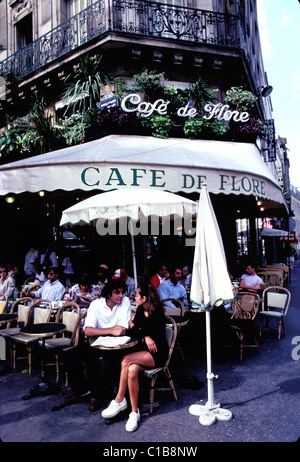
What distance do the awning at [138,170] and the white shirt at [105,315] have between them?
2.41 metres

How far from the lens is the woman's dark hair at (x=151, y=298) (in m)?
4.04

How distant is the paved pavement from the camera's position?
312cm

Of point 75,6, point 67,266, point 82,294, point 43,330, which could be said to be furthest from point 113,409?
point 75,6

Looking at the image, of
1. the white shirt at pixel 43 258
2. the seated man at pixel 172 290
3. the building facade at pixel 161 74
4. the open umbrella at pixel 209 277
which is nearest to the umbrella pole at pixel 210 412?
the open umbrella at pixel 209 277

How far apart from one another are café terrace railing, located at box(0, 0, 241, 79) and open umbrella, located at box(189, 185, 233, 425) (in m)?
7.98

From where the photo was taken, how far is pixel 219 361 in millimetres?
5078

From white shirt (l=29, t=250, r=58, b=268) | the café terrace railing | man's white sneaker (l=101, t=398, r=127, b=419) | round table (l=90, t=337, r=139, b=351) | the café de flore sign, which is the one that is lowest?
man's white sneaker (l=101, t=398, r=127, b=419)

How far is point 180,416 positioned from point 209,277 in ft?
5.15

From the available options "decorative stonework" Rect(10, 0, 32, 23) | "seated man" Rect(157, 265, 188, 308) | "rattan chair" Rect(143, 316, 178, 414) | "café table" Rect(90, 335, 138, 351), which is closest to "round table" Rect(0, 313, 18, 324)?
"café table" Rect(90, 335, 138, 351)

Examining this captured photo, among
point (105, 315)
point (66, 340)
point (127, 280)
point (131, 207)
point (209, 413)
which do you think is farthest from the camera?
point (127, 280)

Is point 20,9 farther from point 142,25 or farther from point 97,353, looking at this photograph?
point 97,353

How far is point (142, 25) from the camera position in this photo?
968 cm

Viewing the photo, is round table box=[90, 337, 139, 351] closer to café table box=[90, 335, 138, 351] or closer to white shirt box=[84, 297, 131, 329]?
café table box=[90, 335, 138, 351]

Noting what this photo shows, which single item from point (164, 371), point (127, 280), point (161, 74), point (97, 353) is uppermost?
point (161, 74)
